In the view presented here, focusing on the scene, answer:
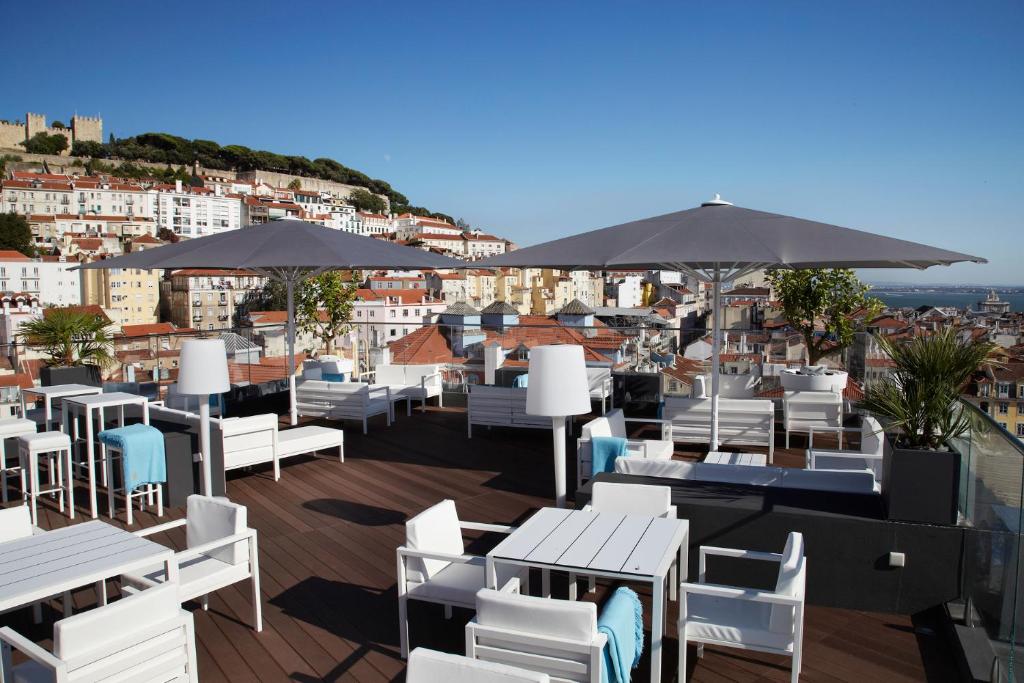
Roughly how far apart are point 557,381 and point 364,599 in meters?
1.53

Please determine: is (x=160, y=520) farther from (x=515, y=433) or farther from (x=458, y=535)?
(x=515, y=433)

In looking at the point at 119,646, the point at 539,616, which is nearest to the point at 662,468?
the point at 539,616

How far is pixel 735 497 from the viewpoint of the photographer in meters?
3.82

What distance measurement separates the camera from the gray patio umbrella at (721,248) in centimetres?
473

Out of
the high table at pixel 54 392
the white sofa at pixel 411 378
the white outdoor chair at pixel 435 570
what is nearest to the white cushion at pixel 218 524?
the white outdoor chair at pixel 435 570

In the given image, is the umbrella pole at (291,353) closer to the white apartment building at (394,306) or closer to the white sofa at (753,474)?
the white sofa at (753,474)

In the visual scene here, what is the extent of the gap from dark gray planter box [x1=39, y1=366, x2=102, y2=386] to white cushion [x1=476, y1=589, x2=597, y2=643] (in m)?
5.97

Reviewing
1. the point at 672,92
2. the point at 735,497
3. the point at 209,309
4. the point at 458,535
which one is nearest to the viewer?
the point at 458,535

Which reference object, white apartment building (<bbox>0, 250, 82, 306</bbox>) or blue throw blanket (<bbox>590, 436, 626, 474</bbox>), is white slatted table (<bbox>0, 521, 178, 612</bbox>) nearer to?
blue throw blanket (<bbox>590, 436, 626, 474</bbox>)

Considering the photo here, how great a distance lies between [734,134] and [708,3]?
26962 mm

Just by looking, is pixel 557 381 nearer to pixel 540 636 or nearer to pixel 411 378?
pixel 540 636

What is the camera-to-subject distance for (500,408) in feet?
24.0

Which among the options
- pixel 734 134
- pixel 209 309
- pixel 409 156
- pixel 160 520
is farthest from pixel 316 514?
pixel 209 309

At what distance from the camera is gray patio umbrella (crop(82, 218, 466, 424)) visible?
21.2ft
